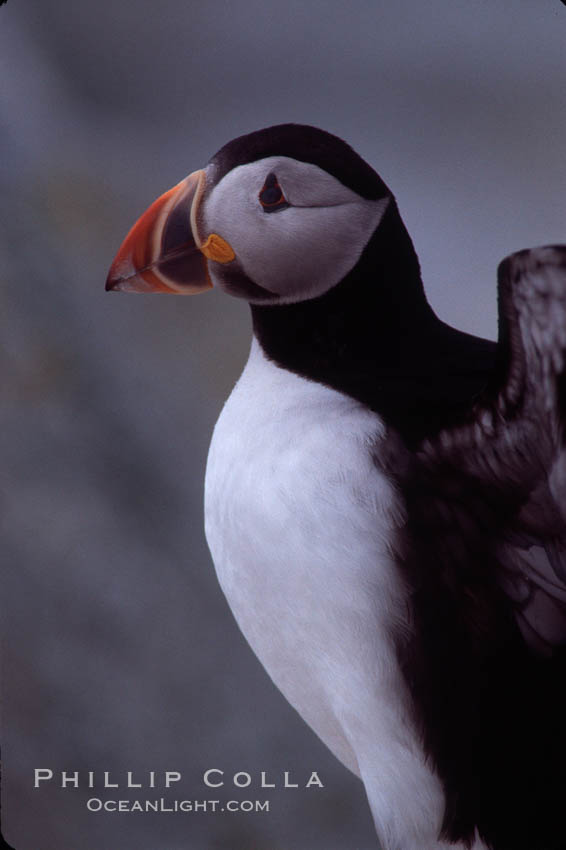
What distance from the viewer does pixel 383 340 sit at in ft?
3.26

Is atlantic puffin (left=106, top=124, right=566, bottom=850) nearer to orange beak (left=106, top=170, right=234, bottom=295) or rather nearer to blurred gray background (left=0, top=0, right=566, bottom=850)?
orange beak (left=106, top=170, right=234, bottom=295)

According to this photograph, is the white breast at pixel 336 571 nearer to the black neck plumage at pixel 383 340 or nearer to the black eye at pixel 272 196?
the black neck plumage at pixel 383 340

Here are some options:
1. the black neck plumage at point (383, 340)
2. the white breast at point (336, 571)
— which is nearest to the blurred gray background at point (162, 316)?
the black neck plumage at point (383, 340)

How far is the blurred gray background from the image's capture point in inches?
49.1

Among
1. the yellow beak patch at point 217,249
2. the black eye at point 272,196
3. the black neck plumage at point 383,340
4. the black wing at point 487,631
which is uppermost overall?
the black eye at point 272,196

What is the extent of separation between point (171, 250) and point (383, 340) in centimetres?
24

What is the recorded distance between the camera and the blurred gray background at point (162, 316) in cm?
125

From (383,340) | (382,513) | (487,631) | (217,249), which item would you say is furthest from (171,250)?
(487,631)

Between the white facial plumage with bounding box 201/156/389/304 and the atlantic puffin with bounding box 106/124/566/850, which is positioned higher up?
the white facial plumage with bounding box 201/156/389/304

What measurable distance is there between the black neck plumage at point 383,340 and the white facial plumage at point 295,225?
1cm

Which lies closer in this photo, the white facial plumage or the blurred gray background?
the white facial plumage

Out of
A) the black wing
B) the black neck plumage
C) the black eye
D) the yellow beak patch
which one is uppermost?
the black eye

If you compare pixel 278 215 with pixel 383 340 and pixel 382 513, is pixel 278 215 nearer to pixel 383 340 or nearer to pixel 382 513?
pixel 383 340

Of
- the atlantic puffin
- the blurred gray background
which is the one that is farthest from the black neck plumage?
the blurred gray background
